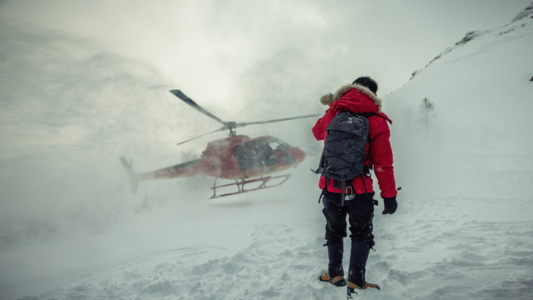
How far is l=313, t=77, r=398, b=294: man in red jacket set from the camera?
1.89 metres

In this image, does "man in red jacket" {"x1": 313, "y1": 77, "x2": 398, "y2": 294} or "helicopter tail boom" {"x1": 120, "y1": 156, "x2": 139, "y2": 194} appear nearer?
"man in red jacket" {"x1": 313, "y1": 77, "x2": 398, "y2": 294}

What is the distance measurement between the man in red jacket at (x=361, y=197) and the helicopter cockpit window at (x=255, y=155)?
523 cm

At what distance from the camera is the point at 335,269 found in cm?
202

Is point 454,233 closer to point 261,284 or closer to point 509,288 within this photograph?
point 509,288

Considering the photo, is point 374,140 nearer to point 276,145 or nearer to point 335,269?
point 335,269

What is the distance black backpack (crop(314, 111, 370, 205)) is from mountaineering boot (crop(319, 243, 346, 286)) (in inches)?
24.7

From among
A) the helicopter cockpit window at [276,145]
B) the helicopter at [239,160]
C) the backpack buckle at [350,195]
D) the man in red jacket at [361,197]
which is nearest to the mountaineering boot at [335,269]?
the man in red jacket at [361,197]

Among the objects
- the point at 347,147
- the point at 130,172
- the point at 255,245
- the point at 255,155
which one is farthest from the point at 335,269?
the point at 130,172

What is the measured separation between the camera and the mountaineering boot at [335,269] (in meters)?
1.98

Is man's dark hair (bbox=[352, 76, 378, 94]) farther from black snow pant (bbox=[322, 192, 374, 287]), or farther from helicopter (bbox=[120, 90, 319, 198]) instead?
helicopter (bbox=[120, 90, 319, 198])

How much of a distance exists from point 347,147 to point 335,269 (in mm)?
1267

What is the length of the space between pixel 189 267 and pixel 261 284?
107 centimetres

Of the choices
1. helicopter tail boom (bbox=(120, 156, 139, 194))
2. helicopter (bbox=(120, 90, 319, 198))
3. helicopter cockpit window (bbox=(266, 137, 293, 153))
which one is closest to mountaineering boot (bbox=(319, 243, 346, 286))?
helicopter (bbox=(120, 90, 319, 198))

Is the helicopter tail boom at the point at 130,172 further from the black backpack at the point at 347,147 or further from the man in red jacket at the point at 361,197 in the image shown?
the black backpack at the point at 347,147
